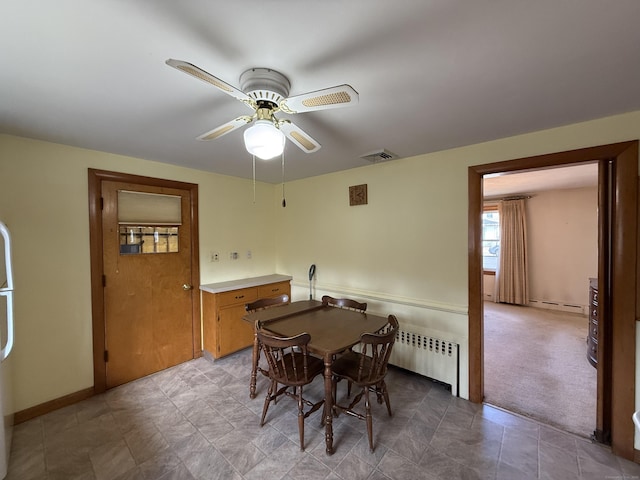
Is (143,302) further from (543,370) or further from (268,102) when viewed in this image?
(543,370)

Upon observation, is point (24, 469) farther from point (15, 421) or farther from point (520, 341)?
point (520, 341)

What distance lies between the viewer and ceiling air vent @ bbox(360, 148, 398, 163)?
2453 millimetres

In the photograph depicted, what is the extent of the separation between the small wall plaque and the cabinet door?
1.82 m

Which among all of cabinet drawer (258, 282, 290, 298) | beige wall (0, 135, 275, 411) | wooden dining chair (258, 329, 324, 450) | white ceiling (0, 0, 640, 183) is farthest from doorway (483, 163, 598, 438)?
beige wall (0, 135, 275, 411)

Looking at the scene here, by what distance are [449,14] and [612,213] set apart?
6.00 feet

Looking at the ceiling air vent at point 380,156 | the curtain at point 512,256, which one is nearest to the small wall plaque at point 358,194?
the ceiling air vent at point 380,156

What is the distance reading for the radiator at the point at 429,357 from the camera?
2.40m

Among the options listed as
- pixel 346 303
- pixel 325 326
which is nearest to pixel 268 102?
pixel 325 326

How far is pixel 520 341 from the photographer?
3.66 meters

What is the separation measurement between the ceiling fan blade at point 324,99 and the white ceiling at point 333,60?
198mm

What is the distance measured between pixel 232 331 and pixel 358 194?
2153 mm

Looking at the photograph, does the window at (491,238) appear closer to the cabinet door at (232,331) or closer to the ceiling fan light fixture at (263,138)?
the cabinet door at (232,331)

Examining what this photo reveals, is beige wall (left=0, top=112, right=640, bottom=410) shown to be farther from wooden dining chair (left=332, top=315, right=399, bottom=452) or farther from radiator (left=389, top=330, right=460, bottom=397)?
wooden dining chair (left=332, top=315, right=399, bottom=452)

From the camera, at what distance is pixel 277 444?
6.05ft
